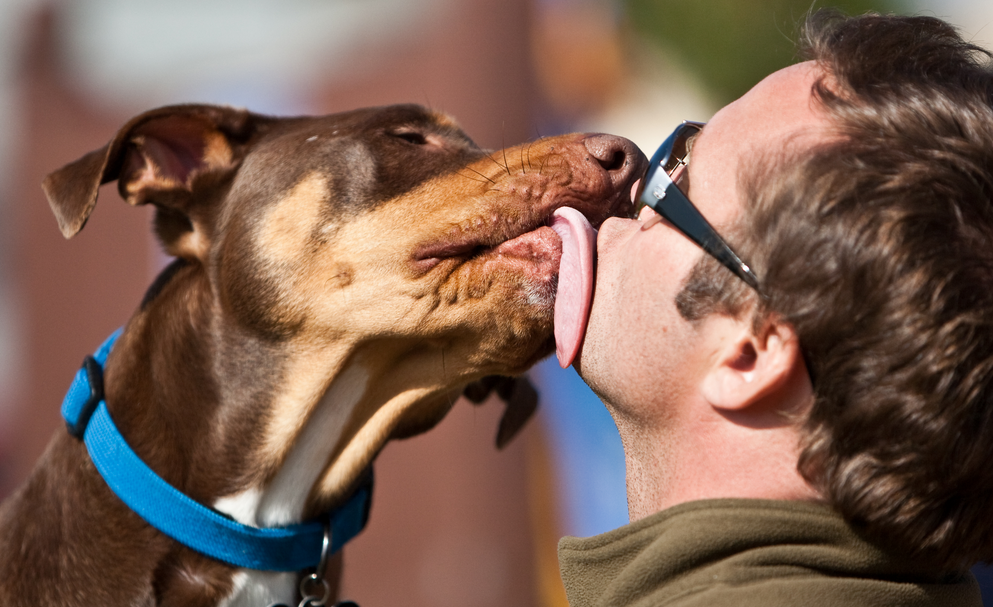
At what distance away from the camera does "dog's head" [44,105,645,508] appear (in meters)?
2.76

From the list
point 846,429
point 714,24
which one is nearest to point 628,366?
point 846,429

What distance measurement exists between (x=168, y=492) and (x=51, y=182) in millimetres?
1177

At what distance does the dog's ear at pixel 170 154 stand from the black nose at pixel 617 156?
4.63ft

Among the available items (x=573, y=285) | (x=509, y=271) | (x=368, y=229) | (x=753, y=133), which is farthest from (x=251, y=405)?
(x=753, y=133)

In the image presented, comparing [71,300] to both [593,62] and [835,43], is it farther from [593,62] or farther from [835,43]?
[835,43]

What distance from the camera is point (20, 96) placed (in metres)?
14.6

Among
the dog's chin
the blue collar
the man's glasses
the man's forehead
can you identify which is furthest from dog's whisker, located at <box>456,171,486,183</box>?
the blue collar

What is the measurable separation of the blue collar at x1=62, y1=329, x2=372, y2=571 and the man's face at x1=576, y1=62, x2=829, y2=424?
1212 mm

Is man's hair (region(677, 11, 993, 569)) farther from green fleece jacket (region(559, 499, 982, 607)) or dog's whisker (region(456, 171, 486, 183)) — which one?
→ dog's whisker (region(456, 171, 486, 183))

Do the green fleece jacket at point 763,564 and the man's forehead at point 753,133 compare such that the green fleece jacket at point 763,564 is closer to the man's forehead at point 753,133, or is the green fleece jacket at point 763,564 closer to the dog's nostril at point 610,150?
the man's forehead at point 753,133

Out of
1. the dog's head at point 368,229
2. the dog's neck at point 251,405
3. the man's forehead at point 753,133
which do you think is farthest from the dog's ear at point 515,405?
the man's forehead at point 753,133

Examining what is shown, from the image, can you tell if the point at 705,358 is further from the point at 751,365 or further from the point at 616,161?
the point at 616,161

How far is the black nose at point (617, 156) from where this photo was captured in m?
2.80

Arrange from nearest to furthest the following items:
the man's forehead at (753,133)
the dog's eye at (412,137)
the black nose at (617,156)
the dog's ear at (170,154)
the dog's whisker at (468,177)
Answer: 1. the man's forehead at (753,133)
2. the black nose at (617,156)
3. the dog's whisker at (468,177)
4. the dog's ear at (170,154)
5. the dog's eye at (412,137)
